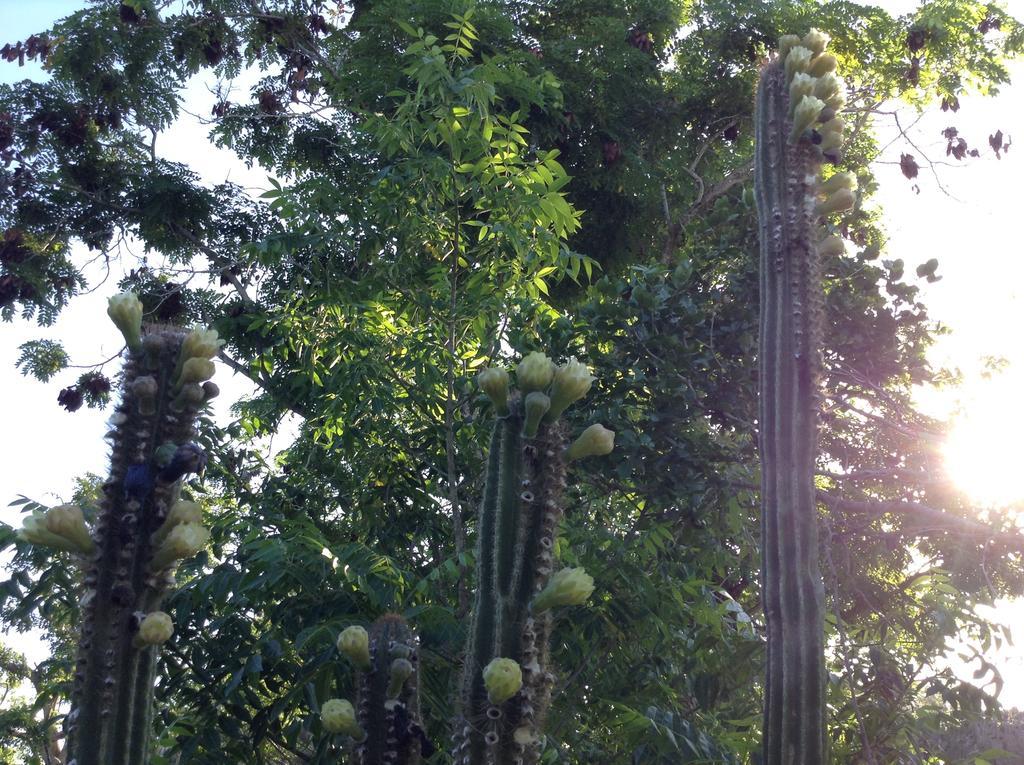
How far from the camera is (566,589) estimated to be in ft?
7.29

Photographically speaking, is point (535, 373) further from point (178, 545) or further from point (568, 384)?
point (178, 545)

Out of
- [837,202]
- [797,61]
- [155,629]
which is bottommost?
[155,629]

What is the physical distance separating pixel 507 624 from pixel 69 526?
0.88 meters

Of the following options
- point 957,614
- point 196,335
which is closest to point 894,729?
point 957,614

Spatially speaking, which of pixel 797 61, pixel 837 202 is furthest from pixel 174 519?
pixel 797 61

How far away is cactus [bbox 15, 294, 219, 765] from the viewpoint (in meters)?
2.10

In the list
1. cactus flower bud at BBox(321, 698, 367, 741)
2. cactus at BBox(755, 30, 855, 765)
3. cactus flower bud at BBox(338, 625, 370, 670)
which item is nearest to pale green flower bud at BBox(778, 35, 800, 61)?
cactus at BBox(755, 30, 855, 765)

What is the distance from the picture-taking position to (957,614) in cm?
496

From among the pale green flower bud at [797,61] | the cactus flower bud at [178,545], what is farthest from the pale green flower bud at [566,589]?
the pale green flower bud at [797,61]

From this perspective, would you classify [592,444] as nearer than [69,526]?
No

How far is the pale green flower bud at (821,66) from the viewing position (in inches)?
171

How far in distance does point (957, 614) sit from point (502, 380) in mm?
3334

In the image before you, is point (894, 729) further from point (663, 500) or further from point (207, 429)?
point (207, 429)

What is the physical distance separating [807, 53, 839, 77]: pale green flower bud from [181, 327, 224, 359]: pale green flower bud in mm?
2936
